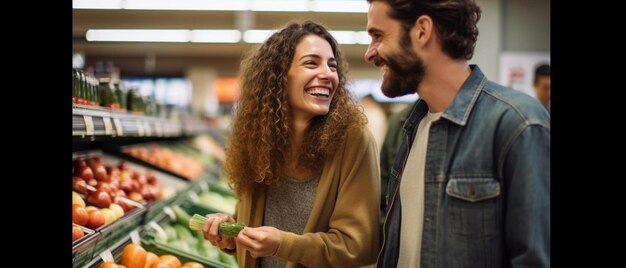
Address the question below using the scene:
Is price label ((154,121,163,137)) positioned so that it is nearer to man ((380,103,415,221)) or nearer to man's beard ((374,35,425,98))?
man ((380,103,415,221))

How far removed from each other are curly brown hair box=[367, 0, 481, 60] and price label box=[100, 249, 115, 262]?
5.23 feet

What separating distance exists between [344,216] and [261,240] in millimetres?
309

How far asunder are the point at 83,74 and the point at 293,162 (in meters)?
1.32

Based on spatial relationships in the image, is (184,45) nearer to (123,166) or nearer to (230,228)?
(123,166)

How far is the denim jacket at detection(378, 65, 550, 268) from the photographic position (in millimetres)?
1283

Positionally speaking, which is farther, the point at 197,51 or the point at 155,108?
the point at 197,51

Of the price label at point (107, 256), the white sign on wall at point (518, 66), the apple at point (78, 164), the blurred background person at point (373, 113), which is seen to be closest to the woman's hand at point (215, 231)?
the price label at point (107, 256)

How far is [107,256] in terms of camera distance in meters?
2.30

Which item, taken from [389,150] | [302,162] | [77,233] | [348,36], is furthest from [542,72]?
[348,36]

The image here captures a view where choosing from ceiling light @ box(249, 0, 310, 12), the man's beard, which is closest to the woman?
the man's beard
